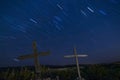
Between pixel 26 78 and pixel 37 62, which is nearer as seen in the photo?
pixel 37 62

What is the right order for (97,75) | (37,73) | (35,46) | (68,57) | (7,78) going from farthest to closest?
(97,75)
(7,78)
(68,57)
(35,46)
(37,73)

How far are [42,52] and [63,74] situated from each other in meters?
28.5

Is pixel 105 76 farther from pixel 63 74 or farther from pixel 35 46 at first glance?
pixel 35 46

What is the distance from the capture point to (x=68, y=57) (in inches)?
1681

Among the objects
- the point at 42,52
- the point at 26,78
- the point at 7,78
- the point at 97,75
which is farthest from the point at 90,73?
the point at 42,52

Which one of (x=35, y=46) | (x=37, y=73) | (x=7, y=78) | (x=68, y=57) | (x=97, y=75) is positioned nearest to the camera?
(x=37, y=73)

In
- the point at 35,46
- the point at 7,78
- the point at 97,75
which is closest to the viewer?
the point at 35,46

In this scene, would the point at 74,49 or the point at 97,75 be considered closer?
the point at 74,49

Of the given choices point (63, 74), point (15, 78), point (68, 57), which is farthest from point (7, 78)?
point (68, 57)

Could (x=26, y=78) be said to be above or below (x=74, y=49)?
below

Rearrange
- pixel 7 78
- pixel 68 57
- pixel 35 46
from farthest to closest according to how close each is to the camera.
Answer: pixel 7 78 < pixel 68 57 < pixel 35 46

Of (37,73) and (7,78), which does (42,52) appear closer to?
(37,73)

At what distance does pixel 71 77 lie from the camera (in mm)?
62375

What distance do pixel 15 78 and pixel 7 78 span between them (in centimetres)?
271
